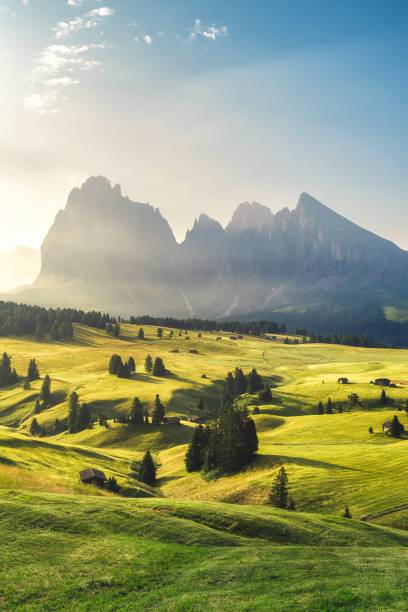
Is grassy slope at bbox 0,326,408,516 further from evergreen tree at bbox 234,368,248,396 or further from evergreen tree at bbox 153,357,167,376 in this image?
evergreen tree at bbox 234,368,248,396

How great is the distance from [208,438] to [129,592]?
58.8m

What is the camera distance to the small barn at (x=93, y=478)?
53.3 m

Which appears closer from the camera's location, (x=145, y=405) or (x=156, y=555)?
(x=156, y=555)

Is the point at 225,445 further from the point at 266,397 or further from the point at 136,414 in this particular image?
the point at 266,397

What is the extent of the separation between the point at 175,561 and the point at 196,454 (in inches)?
2168

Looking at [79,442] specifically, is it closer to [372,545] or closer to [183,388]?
[183,388]

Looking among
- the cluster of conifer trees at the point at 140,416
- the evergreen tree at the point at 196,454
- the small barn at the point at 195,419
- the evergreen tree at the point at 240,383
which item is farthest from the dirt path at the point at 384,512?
the evergreen tree at the point at 240,383

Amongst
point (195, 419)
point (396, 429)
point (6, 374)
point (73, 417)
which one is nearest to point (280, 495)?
point (396, 429)

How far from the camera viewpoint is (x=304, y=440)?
288 ft

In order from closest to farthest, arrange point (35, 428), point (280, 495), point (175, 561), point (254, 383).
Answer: point (175, 561) < point (280, 495) < point (35, 428) < point (254, 383)

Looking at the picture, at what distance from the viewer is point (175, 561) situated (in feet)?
72.8

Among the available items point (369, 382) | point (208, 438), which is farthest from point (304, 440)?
point (369, 382)

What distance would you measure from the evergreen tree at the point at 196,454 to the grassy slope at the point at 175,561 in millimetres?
43246

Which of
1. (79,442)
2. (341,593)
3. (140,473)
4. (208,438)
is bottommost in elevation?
(79,442)
